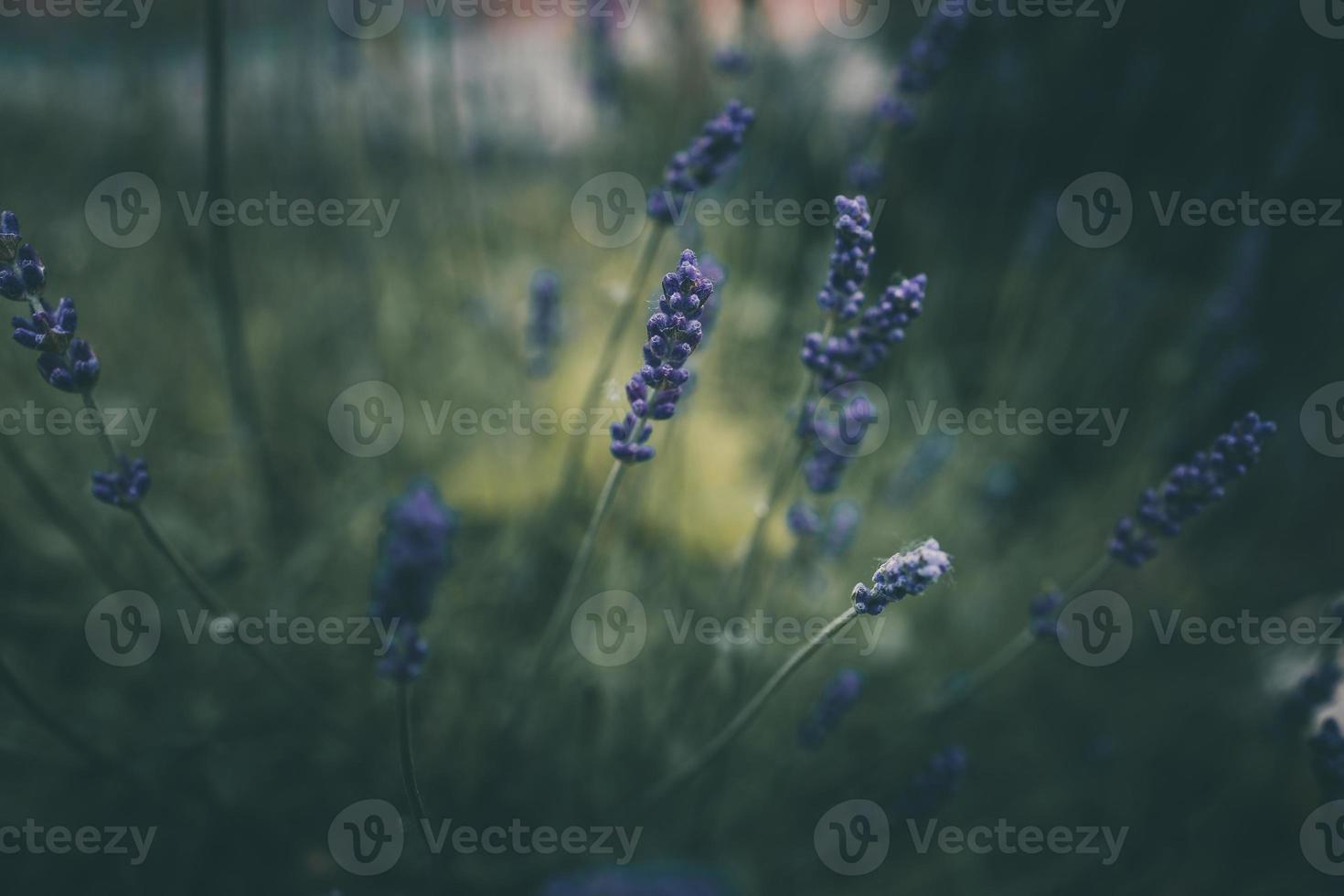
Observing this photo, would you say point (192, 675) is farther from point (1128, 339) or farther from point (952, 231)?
point (1128, 339)

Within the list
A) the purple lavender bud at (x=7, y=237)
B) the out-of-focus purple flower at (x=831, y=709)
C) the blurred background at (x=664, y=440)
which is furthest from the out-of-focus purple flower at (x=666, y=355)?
the purple lavender bud at (x=7, y=237)

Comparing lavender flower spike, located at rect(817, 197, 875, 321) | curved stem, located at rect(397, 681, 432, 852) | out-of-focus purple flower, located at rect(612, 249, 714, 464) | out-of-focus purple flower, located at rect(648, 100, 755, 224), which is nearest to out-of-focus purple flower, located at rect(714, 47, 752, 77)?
out-of-focus purple flower, located at rect(648, 100, 755, 224)

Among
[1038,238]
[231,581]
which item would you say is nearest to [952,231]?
[1038,238]

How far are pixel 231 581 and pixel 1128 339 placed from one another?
2.80 meters

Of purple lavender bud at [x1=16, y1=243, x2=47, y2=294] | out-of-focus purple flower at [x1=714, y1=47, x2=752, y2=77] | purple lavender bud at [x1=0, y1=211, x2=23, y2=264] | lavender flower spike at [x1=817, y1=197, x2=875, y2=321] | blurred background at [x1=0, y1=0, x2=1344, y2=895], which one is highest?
out-of-focus purple flower at [x1=714, y1=47, x2=752, y2=77]

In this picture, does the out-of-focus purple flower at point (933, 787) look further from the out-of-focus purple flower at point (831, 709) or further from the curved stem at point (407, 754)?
the curved stem at point (407, 754)

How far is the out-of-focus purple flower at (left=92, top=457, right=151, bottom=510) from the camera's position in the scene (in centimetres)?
102

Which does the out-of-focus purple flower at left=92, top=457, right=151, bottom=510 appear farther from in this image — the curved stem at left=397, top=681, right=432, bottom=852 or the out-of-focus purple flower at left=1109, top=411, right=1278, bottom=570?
the out-of-focus purple flower at left=1109, top=411, right=1278, bottom=570

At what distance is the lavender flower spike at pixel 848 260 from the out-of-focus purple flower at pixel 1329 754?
94 centimetres

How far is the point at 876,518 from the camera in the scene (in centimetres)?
233

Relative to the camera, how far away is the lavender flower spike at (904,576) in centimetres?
86

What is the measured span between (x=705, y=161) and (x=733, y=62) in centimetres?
85

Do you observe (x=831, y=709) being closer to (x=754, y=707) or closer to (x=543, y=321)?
(x=754, y=707)

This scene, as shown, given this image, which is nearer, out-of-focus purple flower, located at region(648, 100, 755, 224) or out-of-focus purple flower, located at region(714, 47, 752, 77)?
out-of-focus purple flower, located at region(648, 100, 755, 224)
